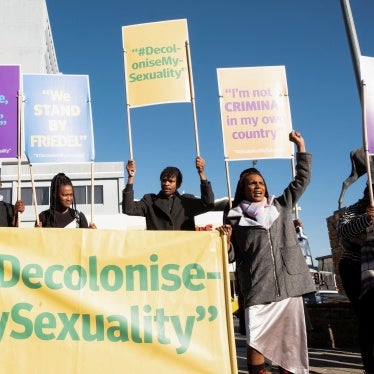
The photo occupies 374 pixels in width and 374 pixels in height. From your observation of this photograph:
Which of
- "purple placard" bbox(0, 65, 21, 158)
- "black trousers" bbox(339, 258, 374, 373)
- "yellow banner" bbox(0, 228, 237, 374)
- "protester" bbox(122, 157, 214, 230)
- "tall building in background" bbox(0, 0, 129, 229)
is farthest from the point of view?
"tall building in background" bbox(0, 0, 129, 229)

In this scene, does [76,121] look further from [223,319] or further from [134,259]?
[223,319]

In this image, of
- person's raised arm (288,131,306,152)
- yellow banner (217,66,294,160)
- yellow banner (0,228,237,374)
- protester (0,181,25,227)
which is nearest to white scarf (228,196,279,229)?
yellow banner (0,228,237,374)

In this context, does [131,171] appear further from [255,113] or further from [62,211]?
[255,113]

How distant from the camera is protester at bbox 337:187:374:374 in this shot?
13.0 feet

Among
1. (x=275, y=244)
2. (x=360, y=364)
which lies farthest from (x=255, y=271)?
(x=360, y=364)

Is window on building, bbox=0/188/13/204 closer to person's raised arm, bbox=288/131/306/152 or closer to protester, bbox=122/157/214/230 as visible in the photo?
protester, bbox=122/157/214/230

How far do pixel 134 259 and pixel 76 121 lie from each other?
200 cm

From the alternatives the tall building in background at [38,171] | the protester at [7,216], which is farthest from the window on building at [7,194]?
the protester at [7,216]

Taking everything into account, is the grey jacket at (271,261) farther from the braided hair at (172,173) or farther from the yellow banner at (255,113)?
the yellow banner at (255,113)

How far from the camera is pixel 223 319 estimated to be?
11.1ft

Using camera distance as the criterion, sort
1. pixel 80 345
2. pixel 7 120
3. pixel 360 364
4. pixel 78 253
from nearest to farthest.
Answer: pixel 80 345 < pixel 78 253 < pixel 7 120 < pixel 360 364

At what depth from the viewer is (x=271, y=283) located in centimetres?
335

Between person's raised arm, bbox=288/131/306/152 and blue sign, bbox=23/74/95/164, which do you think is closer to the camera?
person's raised arm, bbox=288/131/306/152

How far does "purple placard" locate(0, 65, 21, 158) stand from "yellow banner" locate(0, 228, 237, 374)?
1470 millimetres
